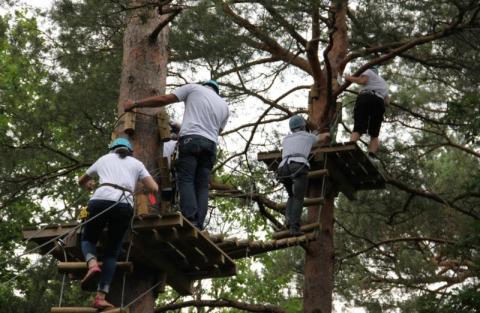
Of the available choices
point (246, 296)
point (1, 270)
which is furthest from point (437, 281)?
point (246, 296)

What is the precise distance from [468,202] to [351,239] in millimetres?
2037

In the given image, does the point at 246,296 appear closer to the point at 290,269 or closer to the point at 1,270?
the point at 290,269

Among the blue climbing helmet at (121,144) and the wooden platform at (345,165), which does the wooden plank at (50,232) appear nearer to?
the blue climbing helmet at (121,144)

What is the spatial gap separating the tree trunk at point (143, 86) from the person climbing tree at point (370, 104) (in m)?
2.78

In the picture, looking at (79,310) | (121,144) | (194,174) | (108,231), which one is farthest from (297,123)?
(79,310)

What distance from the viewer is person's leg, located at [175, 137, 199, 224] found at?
6031 millimetres

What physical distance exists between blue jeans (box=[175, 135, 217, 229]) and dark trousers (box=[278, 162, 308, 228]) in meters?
1.62

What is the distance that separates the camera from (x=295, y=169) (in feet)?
25.7

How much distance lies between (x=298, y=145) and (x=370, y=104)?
1.44m

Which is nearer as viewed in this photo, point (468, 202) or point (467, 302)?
point (467, 302)

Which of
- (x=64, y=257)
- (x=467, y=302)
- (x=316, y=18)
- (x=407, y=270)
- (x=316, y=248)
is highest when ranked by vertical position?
(x=316, y=18)

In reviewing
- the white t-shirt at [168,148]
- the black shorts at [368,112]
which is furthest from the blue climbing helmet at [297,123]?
the white t-shirt at [168,148]

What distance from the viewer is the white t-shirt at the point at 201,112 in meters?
6.35

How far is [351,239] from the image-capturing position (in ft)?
42.5
